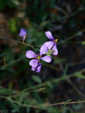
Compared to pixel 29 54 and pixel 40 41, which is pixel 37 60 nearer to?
pixel 29 54

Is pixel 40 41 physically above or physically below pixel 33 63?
above

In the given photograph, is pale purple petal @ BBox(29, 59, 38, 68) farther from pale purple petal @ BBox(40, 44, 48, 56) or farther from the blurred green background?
the blurred green background

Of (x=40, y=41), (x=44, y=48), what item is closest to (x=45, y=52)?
(x=44, y=48)

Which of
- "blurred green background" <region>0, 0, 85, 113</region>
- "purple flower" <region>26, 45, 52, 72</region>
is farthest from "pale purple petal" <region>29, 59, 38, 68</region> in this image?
"blurred green background" <region>0, 0, 85, 113</region>

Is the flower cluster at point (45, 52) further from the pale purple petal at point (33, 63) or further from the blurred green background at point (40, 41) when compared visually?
the blurred green background at point (40, 41)

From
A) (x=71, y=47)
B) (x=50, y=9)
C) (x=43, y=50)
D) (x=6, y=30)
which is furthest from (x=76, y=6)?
(x=43, y=50)

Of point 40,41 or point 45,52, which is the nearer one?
point 45,52

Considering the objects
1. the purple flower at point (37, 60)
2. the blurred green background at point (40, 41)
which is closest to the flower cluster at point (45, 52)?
the purple flower at point (37, 60)

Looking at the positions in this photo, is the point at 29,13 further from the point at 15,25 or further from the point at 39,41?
the point at 39,41
